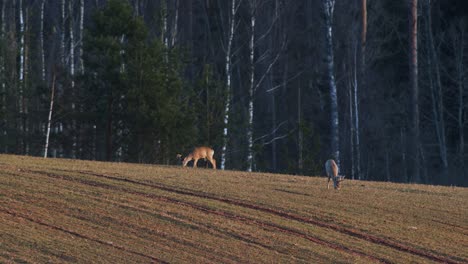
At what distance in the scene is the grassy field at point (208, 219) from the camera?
19.1 m

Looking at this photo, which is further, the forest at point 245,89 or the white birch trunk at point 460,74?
the white birch trunk at point 460,74

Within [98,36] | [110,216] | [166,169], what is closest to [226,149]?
[98,36]

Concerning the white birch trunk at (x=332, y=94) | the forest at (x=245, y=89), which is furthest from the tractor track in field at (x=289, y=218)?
the white birch trunk at (x=332, y=94)

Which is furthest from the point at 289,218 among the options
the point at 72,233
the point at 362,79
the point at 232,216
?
the point at 362,79

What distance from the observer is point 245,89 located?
7131 cm

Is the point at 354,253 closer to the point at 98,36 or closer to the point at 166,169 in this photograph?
the point at 166,169

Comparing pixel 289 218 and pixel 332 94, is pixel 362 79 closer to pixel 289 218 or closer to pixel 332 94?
pixel 332 94

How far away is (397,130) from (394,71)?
188 inches

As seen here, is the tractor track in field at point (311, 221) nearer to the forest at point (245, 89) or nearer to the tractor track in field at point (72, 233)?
the tractor track in field at point (72, 233)

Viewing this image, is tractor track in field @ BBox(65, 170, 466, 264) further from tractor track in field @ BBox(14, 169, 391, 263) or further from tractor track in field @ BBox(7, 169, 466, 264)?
tractor track in field @ BBox(14, 169, 391, 263)

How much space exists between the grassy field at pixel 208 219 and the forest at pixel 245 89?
504 inches

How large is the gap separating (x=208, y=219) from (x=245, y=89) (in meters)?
49.1

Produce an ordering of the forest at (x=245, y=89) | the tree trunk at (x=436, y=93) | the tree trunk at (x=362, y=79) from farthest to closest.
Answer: the tree trunk at (x=436, y=93)
the tree trunk at (x=362, y=79)
the forest at (x=245, y=89)

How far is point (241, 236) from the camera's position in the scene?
21.2 m
